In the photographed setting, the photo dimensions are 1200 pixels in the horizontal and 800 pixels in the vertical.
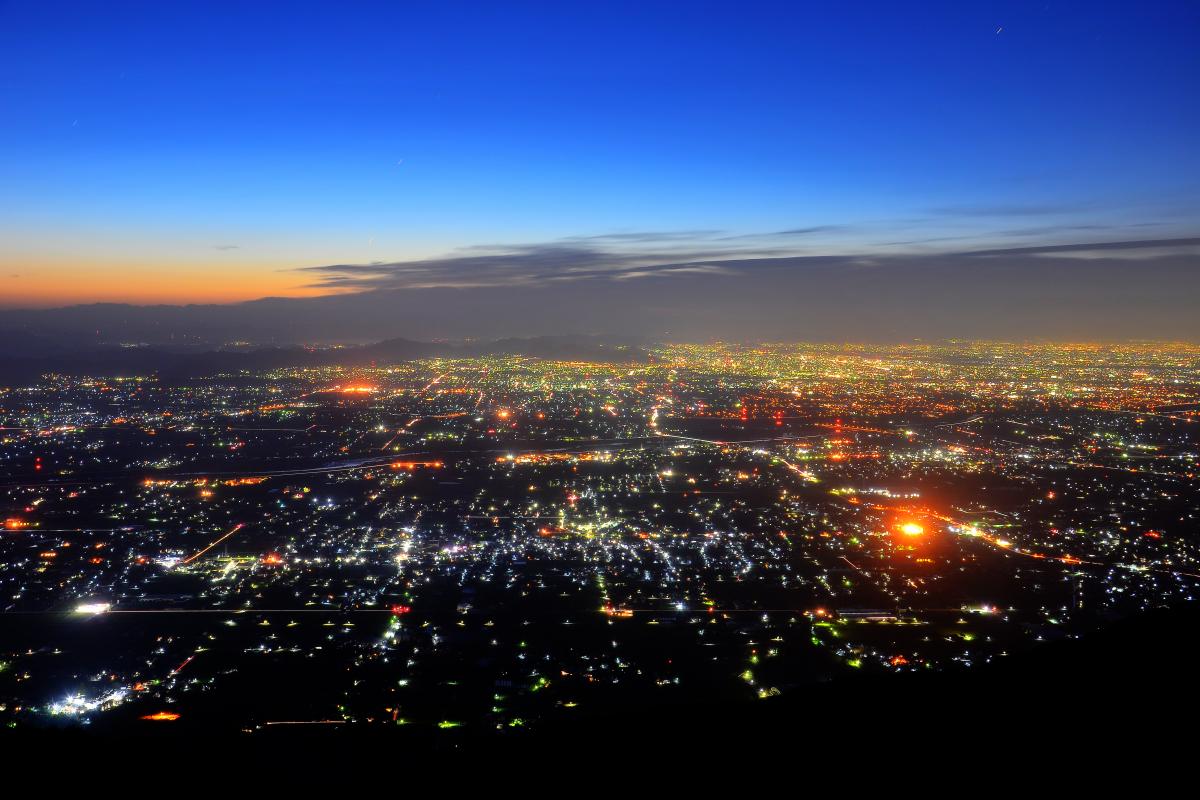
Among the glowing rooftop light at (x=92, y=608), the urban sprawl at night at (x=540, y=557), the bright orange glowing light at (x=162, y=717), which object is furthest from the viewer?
the glowing rooftop light at (x=92, y=608)

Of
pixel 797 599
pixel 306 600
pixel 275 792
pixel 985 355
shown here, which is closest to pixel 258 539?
pixel 306 600

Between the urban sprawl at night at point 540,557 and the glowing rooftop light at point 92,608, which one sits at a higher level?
the glowing rooftop light at point 92,608

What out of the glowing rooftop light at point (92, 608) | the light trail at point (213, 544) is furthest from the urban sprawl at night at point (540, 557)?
the light trail at point (213, 544)

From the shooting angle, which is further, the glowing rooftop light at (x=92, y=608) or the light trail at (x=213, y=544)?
the light trail at (x=213, y=544)

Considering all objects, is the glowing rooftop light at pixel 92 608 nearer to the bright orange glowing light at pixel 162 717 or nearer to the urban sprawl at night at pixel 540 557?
the urban sprawl at night at pixel 540 557

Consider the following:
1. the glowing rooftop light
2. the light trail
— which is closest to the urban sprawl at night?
the glowing rooftop light

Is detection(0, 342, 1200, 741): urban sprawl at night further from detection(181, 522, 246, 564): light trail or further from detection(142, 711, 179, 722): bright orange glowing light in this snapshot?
detection(181, 522, 246, 564): light trail

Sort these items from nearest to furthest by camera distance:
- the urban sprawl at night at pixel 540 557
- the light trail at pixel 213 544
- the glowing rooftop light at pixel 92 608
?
the urban sprawl at night at pixel 540 557 → the glowing rooftop light at pixel 92 608 → the light trail at pixel 213 544

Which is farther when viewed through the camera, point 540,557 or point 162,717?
point 540,557

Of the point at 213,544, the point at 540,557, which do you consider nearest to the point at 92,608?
the point at 213,544

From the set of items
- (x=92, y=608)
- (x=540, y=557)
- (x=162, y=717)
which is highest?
(x=92, y=608)

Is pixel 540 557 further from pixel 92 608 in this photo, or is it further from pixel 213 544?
pixel 92 608
